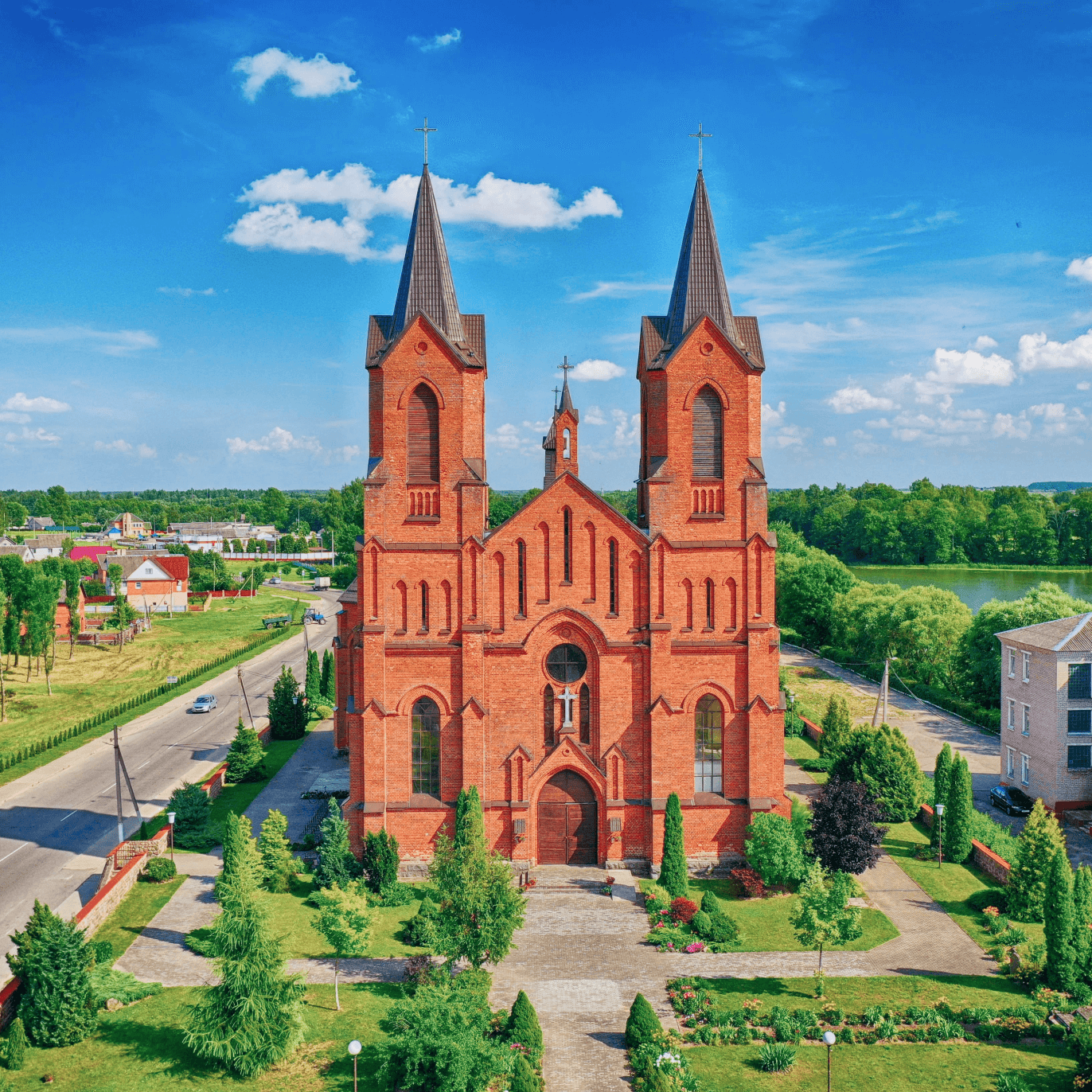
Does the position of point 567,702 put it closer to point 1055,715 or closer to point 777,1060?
point 777,1060

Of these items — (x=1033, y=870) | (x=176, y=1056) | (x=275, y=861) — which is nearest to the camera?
(x=176, y=1056)

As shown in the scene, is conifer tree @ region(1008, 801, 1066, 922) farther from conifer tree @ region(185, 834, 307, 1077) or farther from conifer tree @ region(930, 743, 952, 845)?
conifer tree @ region(185, 834, 307, 1077)

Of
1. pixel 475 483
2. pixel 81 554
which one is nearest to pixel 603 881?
pixel 475 483

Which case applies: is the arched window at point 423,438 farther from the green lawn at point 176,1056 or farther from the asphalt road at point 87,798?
the asphalt road at point 87,798

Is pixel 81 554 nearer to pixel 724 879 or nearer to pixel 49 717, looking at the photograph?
pixel 49 717

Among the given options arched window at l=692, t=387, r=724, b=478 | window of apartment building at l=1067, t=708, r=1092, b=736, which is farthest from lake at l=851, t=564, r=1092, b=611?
arched window at l=692, t=387, r=724, b=478

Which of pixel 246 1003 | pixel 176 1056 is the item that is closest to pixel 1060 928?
pixel 246 1003
